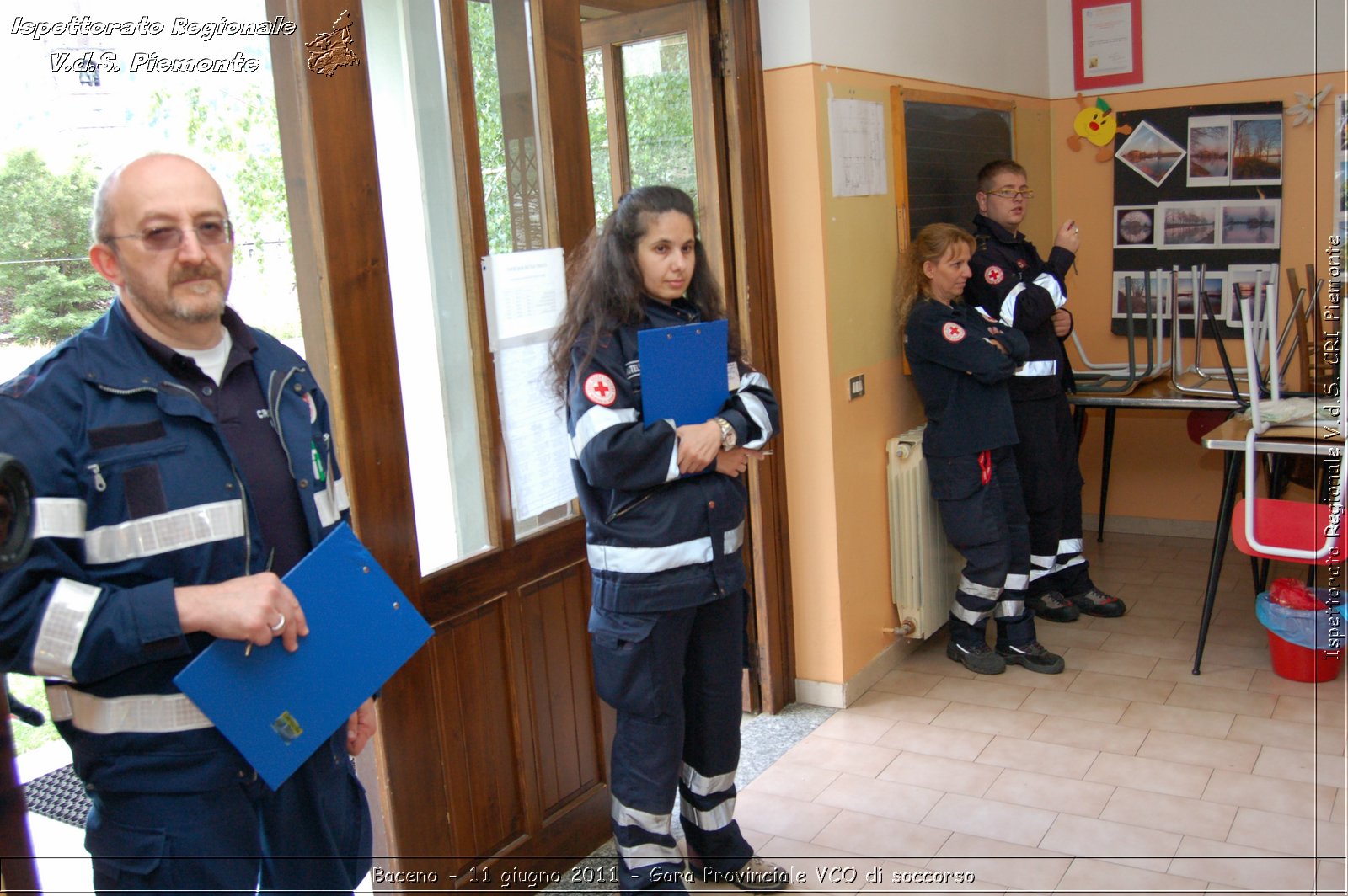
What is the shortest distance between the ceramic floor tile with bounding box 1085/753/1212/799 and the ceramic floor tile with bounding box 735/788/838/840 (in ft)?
2.66

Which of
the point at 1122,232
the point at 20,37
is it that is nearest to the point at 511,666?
the point at 20,37

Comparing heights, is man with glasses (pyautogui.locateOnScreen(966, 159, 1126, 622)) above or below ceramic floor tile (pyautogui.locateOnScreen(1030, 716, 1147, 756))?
above

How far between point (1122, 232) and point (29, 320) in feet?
15.8

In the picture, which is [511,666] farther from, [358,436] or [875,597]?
[875,597]

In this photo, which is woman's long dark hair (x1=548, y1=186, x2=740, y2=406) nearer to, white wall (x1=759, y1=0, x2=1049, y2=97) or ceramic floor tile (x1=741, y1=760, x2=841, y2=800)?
white wall (x1=759, y1=0, x2=1049, y2=97)

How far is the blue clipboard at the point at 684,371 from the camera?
2355 mm

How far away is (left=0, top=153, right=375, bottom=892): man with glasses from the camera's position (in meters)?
1.52

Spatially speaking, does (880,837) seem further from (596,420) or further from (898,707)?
(596,420)

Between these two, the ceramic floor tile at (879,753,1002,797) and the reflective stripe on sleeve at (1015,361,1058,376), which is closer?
the ceramic floor tile at (879,753,1002,797)

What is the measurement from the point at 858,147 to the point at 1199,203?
93.3 inches

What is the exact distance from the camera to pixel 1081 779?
10.4 ft

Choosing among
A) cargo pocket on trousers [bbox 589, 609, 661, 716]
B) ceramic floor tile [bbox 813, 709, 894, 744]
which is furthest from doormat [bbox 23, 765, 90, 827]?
ceramic floor tile [bbox 813, 709, 894, 744]

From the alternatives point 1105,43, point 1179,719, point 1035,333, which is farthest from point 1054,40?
point 1179,719

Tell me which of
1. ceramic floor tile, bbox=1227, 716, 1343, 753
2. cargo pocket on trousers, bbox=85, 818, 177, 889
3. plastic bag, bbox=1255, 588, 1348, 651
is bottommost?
ceramic floor tile, bbox=1227, 716, 1343, 753
